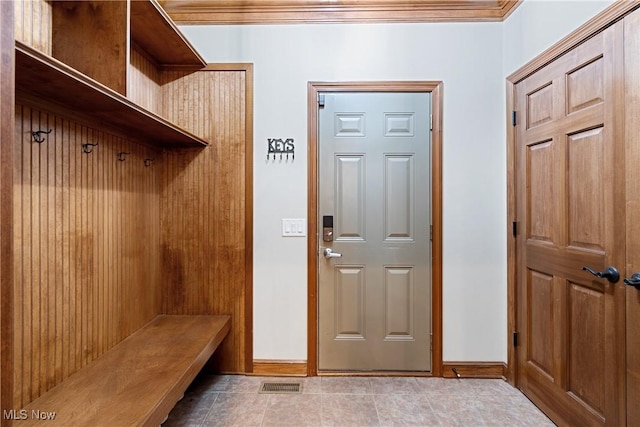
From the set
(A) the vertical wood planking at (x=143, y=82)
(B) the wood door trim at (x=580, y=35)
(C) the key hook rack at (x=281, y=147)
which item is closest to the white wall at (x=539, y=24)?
(B) the wood door trim at (x=580, y=35)

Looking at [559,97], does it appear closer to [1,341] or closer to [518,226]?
[518,226]

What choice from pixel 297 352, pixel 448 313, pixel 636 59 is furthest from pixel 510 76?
pixel 297 352

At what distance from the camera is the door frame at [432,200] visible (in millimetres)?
2490

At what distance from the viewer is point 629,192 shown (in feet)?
4.90

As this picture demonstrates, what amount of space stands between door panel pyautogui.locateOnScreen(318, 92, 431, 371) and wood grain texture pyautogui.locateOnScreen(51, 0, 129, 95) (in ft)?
4.52

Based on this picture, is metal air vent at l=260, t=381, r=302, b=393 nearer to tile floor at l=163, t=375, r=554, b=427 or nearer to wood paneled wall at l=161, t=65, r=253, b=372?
tile floor at l=163, t=375, r=554, b=427

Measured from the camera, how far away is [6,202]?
78 cm

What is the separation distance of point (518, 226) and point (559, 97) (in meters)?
0.87

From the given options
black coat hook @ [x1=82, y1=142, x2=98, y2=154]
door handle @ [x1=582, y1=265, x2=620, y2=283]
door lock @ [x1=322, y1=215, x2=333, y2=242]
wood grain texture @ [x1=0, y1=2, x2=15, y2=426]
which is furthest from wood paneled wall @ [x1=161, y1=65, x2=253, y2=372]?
door handle @ [x1=582, y1=265, x2=620, y2=283]

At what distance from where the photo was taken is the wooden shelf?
106cm

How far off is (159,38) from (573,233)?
107 inches

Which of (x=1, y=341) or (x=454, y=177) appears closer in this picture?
(x=1, y=341)

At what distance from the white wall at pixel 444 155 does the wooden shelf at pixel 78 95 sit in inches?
32.5
